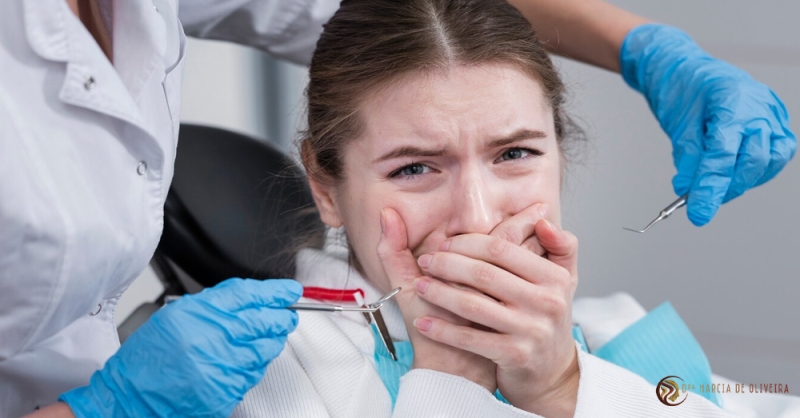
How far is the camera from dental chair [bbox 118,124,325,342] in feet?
4.65

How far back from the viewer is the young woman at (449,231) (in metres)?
1.02

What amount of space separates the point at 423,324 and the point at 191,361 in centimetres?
33

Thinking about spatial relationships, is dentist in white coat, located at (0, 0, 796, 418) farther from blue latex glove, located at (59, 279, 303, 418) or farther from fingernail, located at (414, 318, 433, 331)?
fingernail, located at (414, 318, 433, 331)

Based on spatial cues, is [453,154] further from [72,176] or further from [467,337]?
[72,176]

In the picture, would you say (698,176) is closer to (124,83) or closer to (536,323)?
(536,323)

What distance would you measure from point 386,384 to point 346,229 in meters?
0.27

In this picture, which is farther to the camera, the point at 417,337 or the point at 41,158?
the point at 417,337

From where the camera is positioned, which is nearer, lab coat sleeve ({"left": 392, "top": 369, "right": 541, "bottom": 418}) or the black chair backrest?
lab coat sleeve ({"left": 392, "top": 369, "right": 541, "bottom": 418})

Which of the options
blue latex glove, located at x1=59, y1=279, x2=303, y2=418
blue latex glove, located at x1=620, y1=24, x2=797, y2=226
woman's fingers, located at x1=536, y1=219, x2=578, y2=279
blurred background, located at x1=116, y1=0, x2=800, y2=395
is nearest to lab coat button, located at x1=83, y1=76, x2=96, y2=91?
blue latex glove, located at x1=59, y1=279, x2=303, y2=418

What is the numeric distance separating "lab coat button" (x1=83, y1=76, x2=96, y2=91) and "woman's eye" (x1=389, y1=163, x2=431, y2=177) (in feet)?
1.47

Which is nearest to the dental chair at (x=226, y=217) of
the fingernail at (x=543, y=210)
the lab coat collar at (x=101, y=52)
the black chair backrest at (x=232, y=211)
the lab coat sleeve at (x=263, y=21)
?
the black chair backrest at (x=232, y=211)

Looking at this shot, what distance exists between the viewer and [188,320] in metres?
0.92

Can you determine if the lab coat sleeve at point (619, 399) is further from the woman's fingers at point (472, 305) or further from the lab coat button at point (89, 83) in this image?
the lab coat button at point (89, 83)

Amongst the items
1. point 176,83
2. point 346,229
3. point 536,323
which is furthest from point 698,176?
point 176,83
